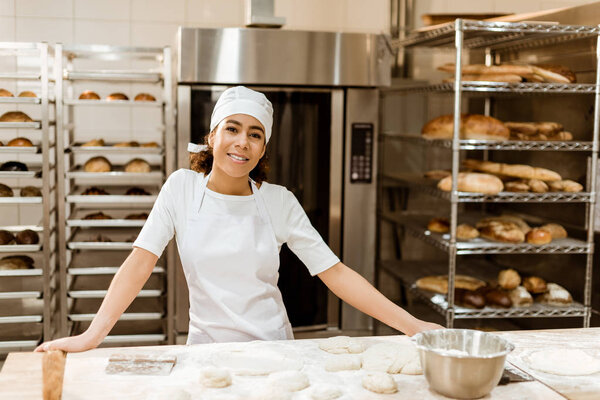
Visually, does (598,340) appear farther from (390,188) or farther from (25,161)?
(25,161)

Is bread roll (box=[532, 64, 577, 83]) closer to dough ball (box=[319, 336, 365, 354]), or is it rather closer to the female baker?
the female baker

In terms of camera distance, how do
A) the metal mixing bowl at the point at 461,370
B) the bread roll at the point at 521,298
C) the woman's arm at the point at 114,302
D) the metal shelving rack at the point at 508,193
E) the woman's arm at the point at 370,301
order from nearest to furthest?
the metal mixing bowl at the point at 461,370 < the woman's arm at the point at 114,302 < the woman's arm at the point at 370,301 < the metal shelving rack at the point at 508,193 < the bread roll at the point at 521,298

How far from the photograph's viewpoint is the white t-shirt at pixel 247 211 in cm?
195

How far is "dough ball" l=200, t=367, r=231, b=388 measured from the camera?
138 centimetres

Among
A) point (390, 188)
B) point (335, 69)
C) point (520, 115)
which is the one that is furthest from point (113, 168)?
point (520, 115)

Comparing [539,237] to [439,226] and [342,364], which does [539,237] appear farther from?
[342,364]

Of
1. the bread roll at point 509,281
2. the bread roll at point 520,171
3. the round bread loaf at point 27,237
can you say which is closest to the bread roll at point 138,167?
the round bread loaf at point 27,237

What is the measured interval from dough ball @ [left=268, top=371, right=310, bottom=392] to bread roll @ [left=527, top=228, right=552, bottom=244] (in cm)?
188

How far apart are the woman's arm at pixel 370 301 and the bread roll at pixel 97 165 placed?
172cm

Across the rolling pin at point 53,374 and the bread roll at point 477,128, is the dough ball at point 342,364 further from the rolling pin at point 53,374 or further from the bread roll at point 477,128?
the bread roll at point 477,128

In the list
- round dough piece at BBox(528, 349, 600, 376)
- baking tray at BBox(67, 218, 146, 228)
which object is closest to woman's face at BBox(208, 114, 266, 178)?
round dough piece at BBox(528, 349, 600, 376)

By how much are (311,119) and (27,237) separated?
147 centimetres

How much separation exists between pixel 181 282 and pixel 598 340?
2005mm

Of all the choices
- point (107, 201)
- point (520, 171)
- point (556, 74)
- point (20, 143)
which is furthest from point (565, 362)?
point (20, 143)
